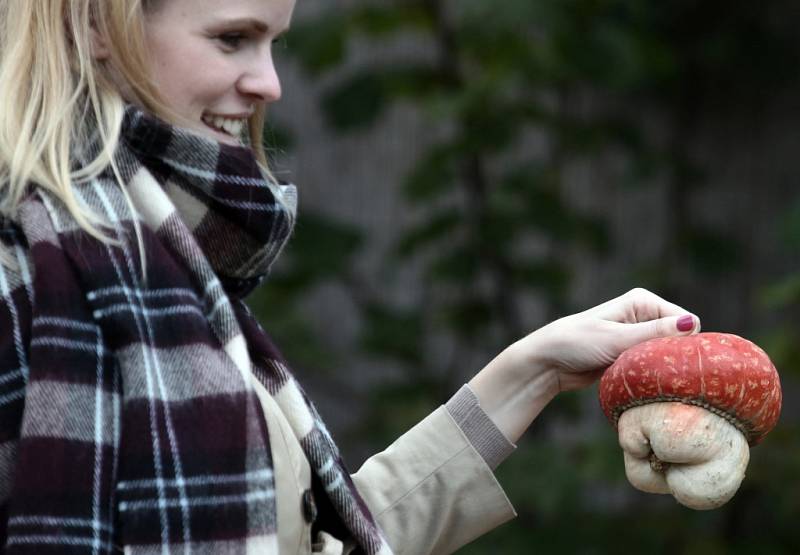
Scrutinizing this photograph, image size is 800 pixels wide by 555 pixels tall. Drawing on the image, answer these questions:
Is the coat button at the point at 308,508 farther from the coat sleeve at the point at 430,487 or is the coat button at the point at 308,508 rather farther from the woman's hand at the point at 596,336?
the woman's hand at the point at 596,336

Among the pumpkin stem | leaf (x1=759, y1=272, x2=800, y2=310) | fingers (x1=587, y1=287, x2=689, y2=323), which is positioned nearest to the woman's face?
fingers (x1=587, y1=287, x2=689, y2=323)

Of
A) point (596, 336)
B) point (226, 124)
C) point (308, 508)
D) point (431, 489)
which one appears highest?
point (226, 124)

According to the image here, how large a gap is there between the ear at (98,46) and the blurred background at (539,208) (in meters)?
2.74

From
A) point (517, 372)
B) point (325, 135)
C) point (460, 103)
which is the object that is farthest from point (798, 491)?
point (517, 372)

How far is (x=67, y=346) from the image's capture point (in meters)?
1.63

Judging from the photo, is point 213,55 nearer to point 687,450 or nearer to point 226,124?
point 226,124

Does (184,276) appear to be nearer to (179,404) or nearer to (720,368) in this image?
(179,404)

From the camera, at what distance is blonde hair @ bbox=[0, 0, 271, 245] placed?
173 centimetres

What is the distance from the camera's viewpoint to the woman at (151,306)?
1.62 metres

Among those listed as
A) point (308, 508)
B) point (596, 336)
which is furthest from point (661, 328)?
point (308, 508)

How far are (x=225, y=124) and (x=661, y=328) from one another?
683mm

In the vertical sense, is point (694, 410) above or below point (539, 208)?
above

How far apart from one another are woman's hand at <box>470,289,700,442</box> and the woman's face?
584 mm

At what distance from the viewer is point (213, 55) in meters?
1.89
